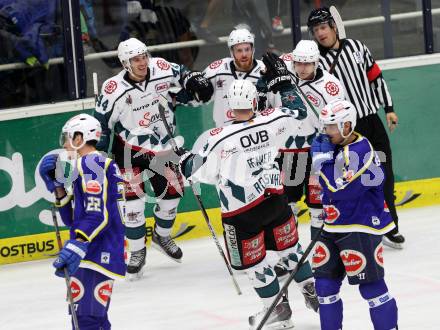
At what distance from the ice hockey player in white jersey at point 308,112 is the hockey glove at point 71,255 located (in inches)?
95.1

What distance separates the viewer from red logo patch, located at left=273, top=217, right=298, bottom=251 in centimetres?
647

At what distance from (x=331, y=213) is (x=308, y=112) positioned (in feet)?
6.25

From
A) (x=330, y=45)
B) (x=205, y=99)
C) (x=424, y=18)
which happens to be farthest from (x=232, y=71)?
(x=424, y=18)

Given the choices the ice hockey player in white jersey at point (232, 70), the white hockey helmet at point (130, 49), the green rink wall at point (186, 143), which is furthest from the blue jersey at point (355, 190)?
the green rink wall at point (186, 143)

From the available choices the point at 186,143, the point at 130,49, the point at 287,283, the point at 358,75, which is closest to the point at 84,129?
the point at 287,283

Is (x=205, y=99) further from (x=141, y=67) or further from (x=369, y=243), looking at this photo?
(x=369, y=243)

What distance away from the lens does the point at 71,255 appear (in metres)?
5.28

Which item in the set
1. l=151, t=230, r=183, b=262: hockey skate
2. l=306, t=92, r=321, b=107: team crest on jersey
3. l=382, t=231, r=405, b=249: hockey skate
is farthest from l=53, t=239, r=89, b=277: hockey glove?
l=382, t=231, r=405, b=249: hockey skate

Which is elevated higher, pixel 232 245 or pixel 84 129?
pixel 84 129

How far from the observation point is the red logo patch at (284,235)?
647 centimetres

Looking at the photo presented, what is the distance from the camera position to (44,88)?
8555mm

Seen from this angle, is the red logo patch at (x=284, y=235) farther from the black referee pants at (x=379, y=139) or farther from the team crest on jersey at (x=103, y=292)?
the black referee pants at (x=379, y=139)

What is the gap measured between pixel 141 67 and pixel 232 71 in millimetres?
615

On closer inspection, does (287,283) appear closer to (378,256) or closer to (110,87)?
(378,256)
